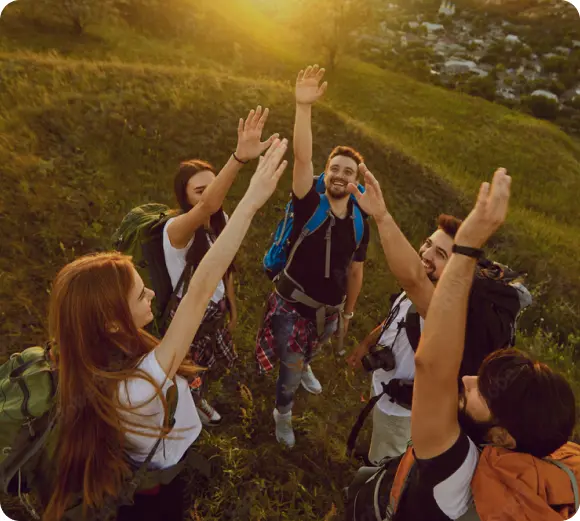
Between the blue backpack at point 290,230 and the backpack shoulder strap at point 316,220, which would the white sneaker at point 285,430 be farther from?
the backpack shoulder strap at point 316,220

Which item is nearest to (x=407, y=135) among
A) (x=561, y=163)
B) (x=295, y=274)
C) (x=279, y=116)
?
(x=561, y=163)

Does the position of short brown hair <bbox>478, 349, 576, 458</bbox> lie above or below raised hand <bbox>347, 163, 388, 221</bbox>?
below

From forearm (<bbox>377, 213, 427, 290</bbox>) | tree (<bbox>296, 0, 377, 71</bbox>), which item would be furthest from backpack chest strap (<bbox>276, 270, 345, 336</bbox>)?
tree (<bbox>296, 0, 377, 71</bbox>)

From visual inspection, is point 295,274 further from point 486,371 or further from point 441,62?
point 441,62

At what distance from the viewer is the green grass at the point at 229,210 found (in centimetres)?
409

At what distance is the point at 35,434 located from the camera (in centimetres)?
188

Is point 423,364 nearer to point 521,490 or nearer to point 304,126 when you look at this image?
point 521,490

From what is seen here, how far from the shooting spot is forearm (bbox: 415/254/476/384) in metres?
1.37

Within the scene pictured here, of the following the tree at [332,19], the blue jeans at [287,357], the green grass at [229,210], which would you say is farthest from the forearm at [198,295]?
the tree at [332,19]

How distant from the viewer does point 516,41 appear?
94.9 ft

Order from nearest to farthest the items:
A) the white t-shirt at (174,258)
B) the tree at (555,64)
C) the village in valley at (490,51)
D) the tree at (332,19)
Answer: the white t-shirt at (174,258)
the tree at (332,19)
the village in valley at (490,51)
the tree at (555,64)

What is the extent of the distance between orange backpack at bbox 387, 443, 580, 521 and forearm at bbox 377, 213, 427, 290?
97 centimetres

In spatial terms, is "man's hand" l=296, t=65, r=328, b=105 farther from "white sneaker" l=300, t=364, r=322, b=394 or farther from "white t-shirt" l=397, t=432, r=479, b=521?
"white sneaker" l=300, t=364, r=322, b=394

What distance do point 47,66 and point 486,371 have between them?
10.7 m
